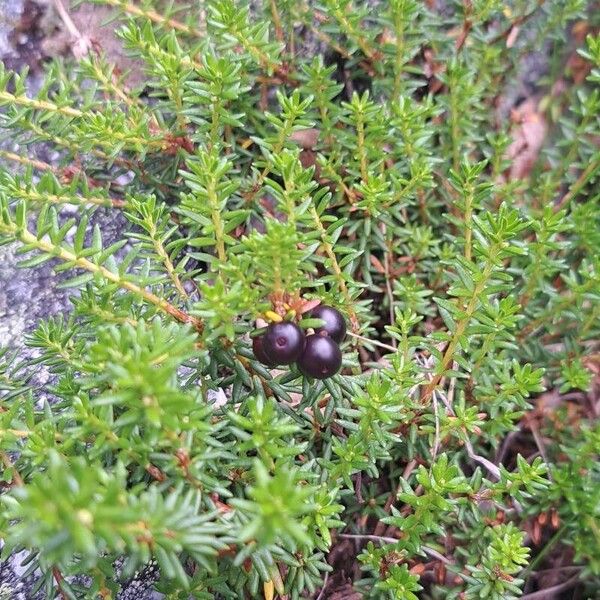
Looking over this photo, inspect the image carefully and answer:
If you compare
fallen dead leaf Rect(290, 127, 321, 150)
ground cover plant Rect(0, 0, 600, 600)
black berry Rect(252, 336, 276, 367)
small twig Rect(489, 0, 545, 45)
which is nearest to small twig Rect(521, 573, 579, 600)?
ground cover plant Rect(0, 0, 600, 600)

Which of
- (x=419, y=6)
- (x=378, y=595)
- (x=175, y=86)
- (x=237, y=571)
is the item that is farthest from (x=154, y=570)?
(x=419, y=6)

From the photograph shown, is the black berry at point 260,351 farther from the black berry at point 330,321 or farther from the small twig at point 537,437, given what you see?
the small twig at point 537,437

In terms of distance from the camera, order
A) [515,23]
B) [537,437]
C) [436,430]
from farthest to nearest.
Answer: [515,23] < [537,437] < [436,430]

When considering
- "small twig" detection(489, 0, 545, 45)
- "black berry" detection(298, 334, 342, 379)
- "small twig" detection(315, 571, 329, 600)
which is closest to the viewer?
"black berry" detection(298, 334, 342, 379)

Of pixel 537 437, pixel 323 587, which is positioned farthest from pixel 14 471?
pixel 537 437

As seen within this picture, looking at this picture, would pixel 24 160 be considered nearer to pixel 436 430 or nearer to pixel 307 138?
pixel 307 138

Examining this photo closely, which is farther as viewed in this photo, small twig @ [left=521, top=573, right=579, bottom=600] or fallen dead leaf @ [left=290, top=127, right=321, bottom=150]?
fallen dead leaf @ [left=290, top=127, right=321, bottom=150]

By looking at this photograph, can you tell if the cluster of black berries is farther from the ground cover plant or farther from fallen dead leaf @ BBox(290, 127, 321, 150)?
fallen dead leaf @ BBox(290, 127, 321, 150)
